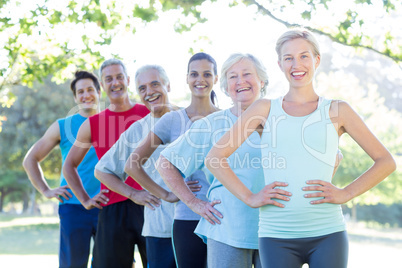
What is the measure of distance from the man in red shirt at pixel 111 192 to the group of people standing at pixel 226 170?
1 cm

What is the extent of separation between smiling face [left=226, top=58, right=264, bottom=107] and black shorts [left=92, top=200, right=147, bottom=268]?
5.60ft

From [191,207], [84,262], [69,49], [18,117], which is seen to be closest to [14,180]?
[18,117]

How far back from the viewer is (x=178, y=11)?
788 centimetres

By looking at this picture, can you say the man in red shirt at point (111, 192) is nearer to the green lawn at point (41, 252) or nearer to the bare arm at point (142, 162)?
the bare arm at point (142, 162)

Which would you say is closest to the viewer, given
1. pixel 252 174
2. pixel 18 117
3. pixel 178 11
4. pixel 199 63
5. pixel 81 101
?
pixel 252 174

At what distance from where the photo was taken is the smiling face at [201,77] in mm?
4422

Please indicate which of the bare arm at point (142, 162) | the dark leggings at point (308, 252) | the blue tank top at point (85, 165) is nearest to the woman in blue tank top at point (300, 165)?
the dark leggings at point (308, 252)

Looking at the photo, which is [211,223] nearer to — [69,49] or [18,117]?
[69,49]

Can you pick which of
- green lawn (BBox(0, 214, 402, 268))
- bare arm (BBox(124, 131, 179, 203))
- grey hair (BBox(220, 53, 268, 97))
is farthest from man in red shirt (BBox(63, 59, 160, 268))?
green lawn (BBox(0, 214, 402, 268))

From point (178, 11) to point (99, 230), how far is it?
394 centimetres

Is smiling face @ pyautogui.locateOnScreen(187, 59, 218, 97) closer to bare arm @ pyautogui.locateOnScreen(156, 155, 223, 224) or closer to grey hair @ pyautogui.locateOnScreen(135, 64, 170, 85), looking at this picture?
grey hair @ pyautogui.locateOnScreen(135, 64, 170, 85)

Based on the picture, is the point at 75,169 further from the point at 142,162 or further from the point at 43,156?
the point at 142,162

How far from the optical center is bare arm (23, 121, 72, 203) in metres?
6.26

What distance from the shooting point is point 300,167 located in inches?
114
